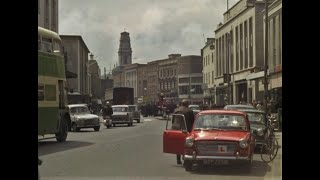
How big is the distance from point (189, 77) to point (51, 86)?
105 metres

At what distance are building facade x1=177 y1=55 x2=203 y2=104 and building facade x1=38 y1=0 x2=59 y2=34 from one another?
63.2m

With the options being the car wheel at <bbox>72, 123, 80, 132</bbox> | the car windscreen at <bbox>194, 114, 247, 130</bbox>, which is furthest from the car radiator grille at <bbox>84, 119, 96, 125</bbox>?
the car windscreen at <bbox>194, 114, 247, 130</bbox>

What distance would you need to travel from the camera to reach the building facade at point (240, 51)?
64.7 metres

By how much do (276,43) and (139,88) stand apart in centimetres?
10120

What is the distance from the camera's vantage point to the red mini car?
14094mm

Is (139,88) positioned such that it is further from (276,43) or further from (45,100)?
(45,100)

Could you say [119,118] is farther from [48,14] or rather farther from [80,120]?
[48,14]

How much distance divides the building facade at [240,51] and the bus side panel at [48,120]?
3563cm

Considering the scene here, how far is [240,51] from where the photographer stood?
7312cm

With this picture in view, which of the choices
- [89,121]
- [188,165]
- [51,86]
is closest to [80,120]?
[89,121]

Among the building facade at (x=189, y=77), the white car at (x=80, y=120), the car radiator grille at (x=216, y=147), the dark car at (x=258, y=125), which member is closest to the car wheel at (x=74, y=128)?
the white car at (x=80, y=120)

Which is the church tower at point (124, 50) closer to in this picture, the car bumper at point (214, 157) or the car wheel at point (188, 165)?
the car wheel at point (188, 165)
